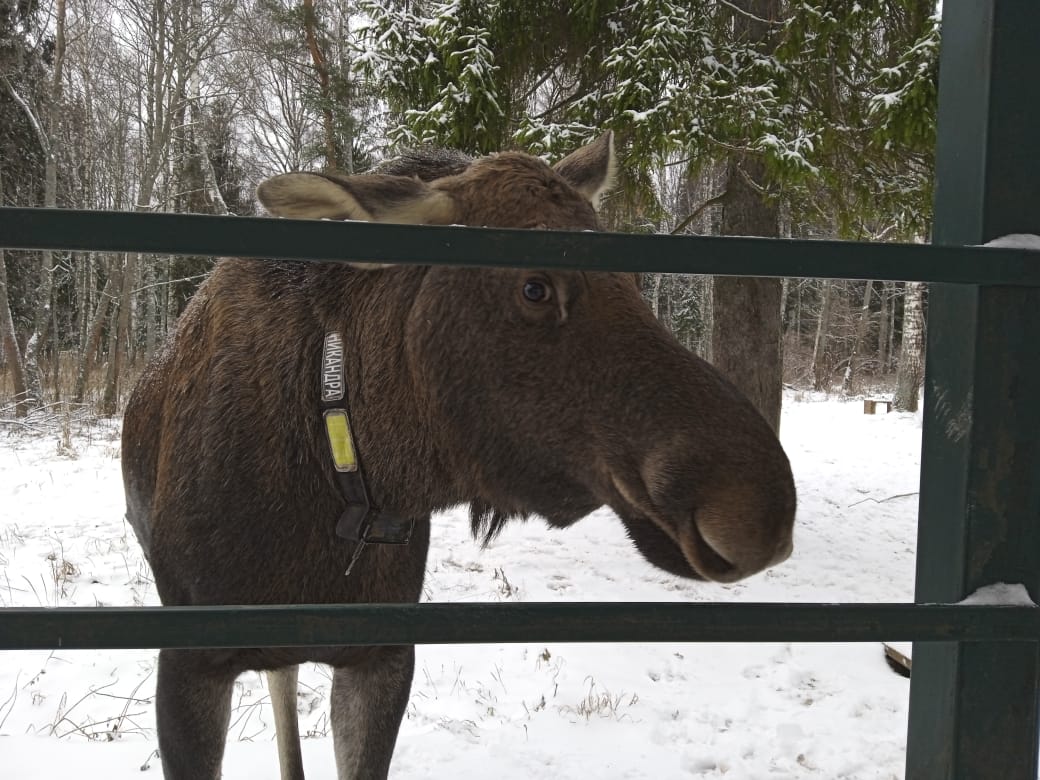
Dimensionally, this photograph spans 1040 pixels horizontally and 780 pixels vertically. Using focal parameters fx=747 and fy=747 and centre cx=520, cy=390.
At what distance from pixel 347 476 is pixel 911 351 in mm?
15174

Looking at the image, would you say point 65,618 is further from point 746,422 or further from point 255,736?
point 255,736

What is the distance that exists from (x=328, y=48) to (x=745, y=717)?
13.3 meters

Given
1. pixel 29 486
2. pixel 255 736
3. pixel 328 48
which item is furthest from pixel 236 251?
pixel 328 48

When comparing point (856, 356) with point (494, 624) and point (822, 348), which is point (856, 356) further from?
point (494, 624)

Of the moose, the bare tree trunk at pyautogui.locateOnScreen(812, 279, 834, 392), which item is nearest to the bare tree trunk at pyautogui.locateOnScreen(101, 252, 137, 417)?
the moose

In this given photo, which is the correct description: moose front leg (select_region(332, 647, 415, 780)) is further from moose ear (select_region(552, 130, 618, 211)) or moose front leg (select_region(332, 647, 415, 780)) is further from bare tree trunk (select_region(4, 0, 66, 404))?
bare tree trunk (select_region(4, 0, 66, 404))

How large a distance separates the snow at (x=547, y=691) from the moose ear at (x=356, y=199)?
4.65 ft

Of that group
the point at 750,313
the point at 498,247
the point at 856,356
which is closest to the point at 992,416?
the point at 498,247

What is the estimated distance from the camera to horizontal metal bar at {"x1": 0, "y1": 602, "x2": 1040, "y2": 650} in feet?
3.20

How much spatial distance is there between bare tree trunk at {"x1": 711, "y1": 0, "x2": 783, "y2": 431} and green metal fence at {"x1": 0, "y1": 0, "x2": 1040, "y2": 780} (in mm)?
5779

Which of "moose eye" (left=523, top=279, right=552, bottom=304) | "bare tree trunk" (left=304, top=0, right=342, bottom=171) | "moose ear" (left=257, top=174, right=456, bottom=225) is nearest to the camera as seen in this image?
"moose ear" (left=257, top=174, right=456, bottom=225)

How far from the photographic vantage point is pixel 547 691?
432cm

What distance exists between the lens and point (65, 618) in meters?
0.98

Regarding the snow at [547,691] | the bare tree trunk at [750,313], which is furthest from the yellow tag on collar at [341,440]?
the bare tree trunk at [750,313]
